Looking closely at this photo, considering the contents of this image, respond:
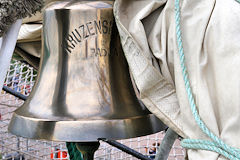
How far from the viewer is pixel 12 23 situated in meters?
0.50

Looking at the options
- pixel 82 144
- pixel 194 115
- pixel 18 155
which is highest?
pixel 194 115

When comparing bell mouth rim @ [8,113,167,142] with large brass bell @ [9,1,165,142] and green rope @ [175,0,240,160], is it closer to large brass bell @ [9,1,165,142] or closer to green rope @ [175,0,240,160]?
large brass bell @ [9,1,165,142]

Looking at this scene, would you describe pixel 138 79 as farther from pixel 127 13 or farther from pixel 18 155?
pixel 18 155

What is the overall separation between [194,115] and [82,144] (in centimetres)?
29

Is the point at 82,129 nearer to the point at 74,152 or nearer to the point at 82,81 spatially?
the point at 82,81

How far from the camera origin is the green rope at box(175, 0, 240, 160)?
413 mm

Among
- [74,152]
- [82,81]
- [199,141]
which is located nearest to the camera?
[199,141]

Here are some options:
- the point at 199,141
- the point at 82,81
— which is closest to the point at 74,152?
the point at 82,81

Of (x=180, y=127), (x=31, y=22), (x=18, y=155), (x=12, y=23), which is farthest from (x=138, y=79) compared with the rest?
(x=18, y=155)

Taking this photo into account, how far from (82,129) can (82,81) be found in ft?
0.35

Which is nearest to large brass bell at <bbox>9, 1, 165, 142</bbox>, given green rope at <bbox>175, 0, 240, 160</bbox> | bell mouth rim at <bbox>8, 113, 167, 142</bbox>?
bell mouth rim at <bbox>8, 113, 167, 142</bbox>

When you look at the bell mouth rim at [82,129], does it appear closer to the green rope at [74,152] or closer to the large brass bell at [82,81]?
the large brass bell at [82,81]

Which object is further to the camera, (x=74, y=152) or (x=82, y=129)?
(x=74, y=152)

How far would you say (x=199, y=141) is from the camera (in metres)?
0.44
